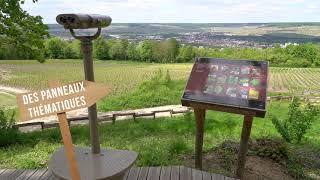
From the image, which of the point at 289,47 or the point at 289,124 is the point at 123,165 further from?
the point at 289,47

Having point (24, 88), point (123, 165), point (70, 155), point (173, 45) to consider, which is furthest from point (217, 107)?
point (173, 45)

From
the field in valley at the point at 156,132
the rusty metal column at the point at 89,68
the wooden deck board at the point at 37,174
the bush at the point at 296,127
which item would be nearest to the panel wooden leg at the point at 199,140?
the field in valley at the point at 156,132

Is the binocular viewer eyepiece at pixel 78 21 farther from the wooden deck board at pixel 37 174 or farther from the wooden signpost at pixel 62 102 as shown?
the wooden deck board at pixel 37 174

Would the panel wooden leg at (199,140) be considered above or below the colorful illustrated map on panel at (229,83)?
below

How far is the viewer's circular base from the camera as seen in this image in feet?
12.5

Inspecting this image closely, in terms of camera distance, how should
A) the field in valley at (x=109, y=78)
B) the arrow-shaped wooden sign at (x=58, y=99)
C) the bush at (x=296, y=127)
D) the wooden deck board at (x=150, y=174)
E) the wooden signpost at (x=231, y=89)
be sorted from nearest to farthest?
the arrow-shaped wooden sign at (x=58, y=99) < the wooden signpost at (x=231, y=89) < the wooden deck board at (x=150, y=174) < the bush at (x=296, y=127) < the field in valley at (x=109, y=78)

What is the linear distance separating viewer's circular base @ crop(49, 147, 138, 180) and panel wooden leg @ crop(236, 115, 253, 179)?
201 centimetres

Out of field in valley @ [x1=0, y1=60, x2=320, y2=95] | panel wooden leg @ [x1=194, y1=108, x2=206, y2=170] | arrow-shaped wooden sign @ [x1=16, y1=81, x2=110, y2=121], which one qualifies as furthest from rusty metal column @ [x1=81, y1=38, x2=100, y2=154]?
field in valley @ [x1=0, y1=60, x2=320, y2=95]

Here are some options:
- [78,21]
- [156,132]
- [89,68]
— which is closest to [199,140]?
[89,68]

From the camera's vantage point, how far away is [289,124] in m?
10.0

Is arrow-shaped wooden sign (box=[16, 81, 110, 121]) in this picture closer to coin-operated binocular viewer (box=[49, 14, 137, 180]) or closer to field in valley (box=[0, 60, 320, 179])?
field in valley (box=[0, 60, 320, 179])

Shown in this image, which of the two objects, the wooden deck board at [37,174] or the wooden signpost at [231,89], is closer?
the wooden signpost at [231,89]

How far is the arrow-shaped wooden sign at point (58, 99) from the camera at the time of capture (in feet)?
10.3

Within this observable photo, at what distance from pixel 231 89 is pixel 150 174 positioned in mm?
1767
